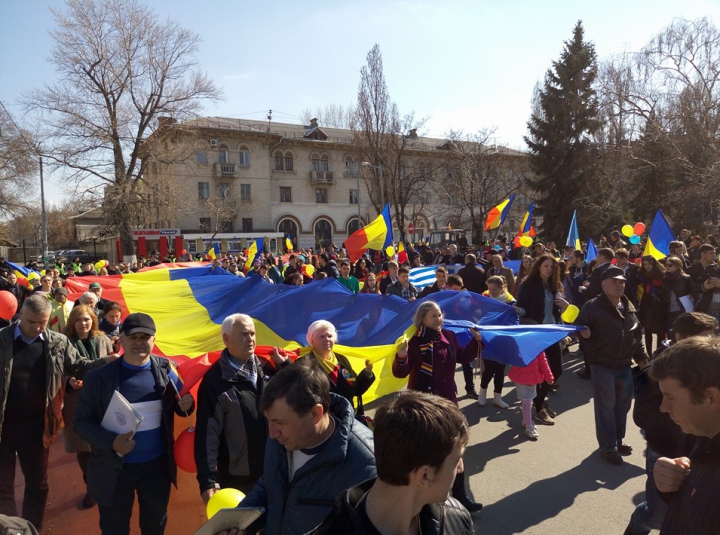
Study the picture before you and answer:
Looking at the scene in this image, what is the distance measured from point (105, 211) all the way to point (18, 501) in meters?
27.3

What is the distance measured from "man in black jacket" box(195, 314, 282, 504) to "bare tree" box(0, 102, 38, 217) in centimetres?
3002

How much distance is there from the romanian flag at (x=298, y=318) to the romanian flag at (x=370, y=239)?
252 centimetres

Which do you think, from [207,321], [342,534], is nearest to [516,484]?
[342,534]

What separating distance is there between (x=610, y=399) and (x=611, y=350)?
514 millimetres

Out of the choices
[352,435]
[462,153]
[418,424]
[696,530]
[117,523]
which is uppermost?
[462,153]

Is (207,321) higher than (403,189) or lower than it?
lower

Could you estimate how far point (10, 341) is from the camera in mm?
3795

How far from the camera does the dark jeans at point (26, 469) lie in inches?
150

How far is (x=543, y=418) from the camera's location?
6.20 meters

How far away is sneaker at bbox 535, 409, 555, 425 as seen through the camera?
20.2 feet

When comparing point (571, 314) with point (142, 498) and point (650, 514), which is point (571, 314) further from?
point (142, 498)

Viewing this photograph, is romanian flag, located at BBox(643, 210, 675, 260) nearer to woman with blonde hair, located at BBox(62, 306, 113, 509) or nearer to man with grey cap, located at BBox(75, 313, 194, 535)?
man with grey cap, located at BBox(75, 313, 194, 535)

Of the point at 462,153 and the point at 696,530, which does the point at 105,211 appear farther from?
the point at 696,530

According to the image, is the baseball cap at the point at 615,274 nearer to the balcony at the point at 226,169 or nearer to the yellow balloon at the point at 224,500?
the yellow balloon at the point at 224,500
